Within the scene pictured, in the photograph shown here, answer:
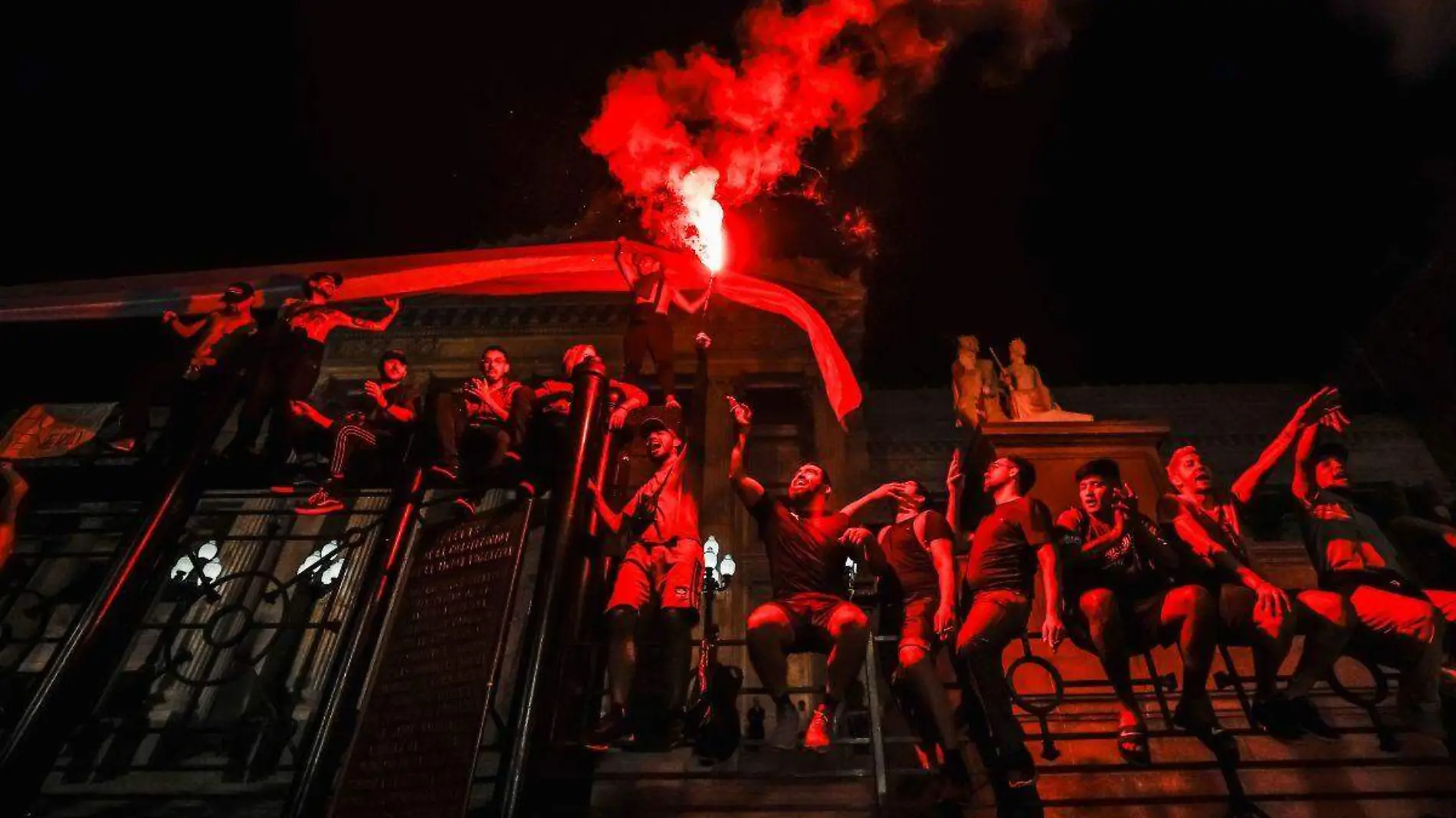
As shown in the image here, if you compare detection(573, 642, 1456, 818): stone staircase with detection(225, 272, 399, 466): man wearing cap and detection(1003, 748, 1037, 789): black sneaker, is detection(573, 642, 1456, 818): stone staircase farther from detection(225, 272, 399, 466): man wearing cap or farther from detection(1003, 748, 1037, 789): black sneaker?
detection(225, 272, 399, 466): man wearing cap

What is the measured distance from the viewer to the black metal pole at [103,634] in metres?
4.36

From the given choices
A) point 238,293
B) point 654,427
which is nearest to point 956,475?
point 654,427

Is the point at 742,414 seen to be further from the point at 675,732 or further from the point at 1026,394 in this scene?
the point at 1026,394

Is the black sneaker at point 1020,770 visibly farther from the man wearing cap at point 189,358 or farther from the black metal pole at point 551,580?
the man wearing cap at point 189,358

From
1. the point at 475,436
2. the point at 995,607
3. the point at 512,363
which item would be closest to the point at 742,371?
the point at 512,363

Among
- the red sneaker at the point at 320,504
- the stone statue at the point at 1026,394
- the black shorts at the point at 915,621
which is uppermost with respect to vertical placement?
the stone statue at the point at 1026,394

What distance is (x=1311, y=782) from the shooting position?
525 cm

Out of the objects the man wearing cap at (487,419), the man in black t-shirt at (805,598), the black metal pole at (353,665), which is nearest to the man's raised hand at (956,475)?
the man in black t-shirt at (805,598)

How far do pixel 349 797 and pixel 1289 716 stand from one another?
6516 mm

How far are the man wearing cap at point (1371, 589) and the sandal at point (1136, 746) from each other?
86.1 inches

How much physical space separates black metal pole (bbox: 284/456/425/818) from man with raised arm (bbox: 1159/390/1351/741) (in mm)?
6386

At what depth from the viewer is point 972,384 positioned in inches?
476

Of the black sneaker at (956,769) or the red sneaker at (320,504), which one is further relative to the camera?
the red sneaker at (320,504)

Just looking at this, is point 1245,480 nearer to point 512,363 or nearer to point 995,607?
point 995,607
